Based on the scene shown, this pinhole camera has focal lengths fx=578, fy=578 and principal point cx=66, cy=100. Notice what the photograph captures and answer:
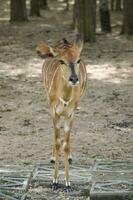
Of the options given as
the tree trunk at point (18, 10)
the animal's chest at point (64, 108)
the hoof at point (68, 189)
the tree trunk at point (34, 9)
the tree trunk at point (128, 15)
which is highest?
the animal's chest at point (64, 108)

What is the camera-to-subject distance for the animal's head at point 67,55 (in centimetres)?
485

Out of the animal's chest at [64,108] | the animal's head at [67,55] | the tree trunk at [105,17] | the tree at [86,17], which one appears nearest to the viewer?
the animal's head at [67,55]

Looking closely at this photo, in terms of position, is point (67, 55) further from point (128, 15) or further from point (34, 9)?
point (34, 9)

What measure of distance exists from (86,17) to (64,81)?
10.1 m

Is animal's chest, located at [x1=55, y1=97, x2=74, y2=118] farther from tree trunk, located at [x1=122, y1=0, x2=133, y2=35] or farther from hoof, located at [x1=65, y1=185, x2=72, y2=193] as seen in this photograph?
tree trunk, located at [x1=122, y1=0, x2=133, y2=35]

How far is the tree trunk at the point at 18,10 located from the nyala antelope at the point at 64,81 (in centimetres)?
1336

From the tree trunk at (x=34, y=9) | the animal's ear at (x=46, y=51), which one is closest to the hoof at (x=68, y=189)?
the animal's ear at (x=46, y=51)

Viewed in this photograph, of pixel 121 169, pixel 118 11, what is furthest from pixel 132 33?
pixel 121 169

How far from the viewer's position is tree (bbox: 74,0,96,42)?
1484 cm

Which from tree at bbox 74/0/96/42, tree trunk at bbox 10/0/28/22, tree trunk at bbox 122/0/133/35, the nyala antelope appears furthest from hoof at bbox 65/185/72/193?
tree trunk at bbox 10/0/28/22

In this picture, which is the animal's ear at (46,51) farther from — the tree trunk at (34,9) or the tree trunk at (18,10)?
the tree trunk at (34,9)

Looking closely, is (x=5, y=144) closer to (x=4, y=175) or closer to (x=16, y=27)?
(x=4, y=175)

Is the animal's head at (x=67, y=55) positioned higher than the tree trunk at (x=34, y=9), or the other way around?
the animal's head at (x=67, y=55)

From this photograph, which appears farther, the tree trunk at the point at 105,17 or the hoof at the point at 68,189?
the tree trunk at the point at 105,17
